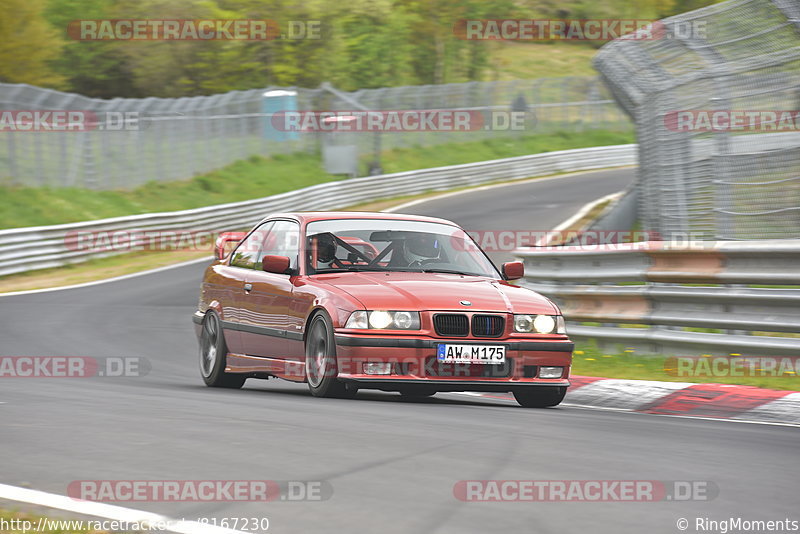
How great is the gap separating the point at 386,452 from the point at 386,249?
3898mm

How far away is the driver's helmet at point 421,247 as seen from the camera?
978cm

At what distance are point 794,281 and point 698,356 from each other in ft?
3.54

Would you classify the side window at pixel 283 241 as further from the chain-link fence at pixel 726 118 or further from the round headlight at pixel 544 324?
the chain-link fence at pixel 726 118

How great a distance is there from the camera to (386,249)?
9.75 meters

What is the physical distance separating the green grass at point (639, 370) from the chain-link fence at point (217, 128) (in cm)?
2105

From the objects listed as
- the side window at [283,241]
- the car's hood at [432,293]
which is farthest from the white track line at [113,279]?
the car's hood at [432,293]

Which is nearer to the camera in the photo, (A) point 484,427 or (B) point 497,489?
(B) point 497,489

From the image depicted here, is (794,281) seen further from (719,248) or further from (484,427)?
(484,427)

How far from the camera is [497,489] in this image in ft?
16.7

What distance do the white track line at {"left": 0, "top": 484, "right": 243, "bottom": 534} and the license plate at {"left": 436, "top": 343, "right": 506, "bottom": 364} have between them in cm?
391

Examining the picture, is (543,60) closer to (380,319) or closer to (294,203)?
(294,203)

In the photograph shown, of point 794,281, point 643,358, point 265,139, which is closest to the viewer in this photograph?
point 794,281

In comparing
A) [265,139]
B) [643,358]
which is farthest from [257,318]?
[265,139]

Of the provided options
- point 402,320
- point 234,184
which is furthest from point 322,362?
point 234,184
